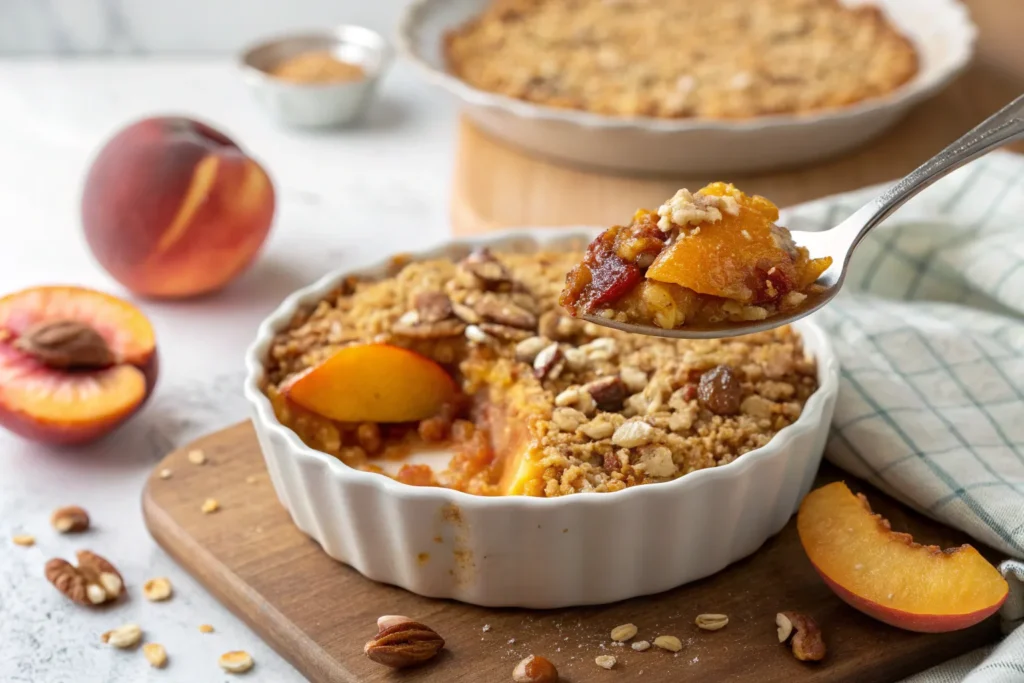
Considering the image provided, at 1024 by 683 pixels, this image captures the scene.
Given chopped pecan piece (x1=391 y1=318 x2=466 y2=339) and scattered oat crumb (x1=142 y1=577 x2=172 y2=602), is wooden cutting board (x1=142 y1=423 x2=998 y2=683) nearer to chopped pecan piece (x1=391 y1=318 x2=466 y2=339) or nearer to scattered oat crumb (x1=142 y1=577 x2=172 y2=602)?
scattered oat crumb (x1=142 y1=577 x2=172 y2=602)

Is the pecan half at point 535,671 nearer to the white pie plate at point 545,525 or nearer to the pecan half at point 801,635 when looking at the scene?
the white pie plate at point 545,525

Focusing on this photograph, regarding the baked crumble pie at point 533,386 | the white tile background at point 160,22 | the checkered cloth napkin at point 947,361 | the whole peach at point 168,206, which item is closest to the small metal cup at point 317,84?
the white tile background at point 160,22

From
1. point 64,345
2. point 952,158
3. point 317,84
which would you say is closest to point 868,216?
point 952,158

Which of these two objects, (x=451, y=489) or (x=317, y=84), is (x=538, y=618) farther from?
(x=317, y=84)

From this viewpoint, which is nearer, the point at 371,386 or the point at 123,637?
the point at 123,637

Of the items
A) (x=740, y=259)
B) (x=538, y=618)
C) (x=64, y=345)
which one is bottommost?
(x=538, y=618)

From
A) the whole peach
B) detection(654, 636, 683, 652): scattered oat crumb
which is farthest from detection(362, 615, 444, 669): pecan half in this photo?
the whole peach

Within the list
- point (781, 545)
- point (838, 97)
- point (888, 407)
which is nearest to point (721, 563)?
point (781, 545)
